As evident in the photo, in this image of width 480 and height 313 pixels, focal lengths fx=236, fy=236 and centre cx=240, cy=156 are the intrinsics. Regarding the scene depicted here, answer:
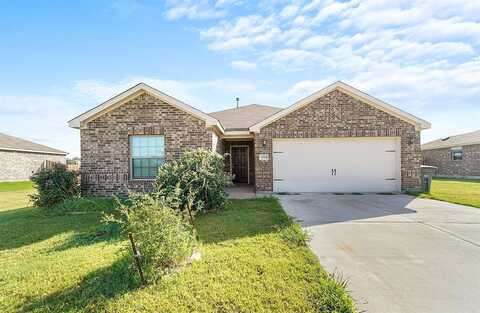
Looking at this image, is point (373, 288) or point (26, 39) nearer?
point (373, 288)

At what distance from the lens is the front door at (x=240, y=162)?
47.9 ft

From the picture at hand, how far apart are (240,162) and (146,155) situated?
251 inches

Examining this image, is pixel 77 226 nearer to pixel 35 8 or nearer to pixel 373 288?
pixel 373 288

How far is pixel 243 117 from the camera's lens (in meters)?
13.4

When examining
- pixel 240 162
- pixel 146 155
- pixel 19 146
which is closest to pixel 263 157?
pixel 240 162

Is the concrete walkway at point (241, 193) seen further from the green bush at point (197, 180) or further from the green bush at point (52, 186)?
the green bush at point (52, 186)

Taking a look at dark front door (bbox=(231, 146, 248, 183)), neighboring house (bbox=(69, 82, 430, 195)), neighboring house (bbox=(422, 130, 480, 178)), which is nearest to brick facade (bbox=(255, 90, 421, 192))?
neighboring house (bbox=(69, 82, 430, 195))

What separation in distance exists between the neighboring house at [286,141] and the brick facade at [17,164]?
16769 mm

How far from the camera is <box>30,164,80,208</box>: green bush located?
26.8 feet

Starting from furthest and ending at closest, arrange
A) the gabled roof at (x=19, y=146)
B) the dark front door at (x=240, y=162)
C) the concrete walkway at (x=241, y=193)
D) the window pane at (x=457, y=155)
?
the gabled roof at (x=19, y=146) → the window pane at (x=457, y=155) → the dark front door at (x=240, y=162) → the concrete walkway at (x=241, y=193)

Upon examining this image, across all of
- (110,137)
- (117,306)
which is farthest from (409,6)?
(110,137)

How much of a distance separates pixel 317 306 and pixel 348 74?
434 inches

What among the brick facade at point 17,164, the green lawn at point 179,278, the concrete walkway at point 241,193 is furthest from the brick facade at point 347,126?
the brick facade at point 17,164

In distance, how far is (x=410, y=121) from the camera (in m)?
10.3
